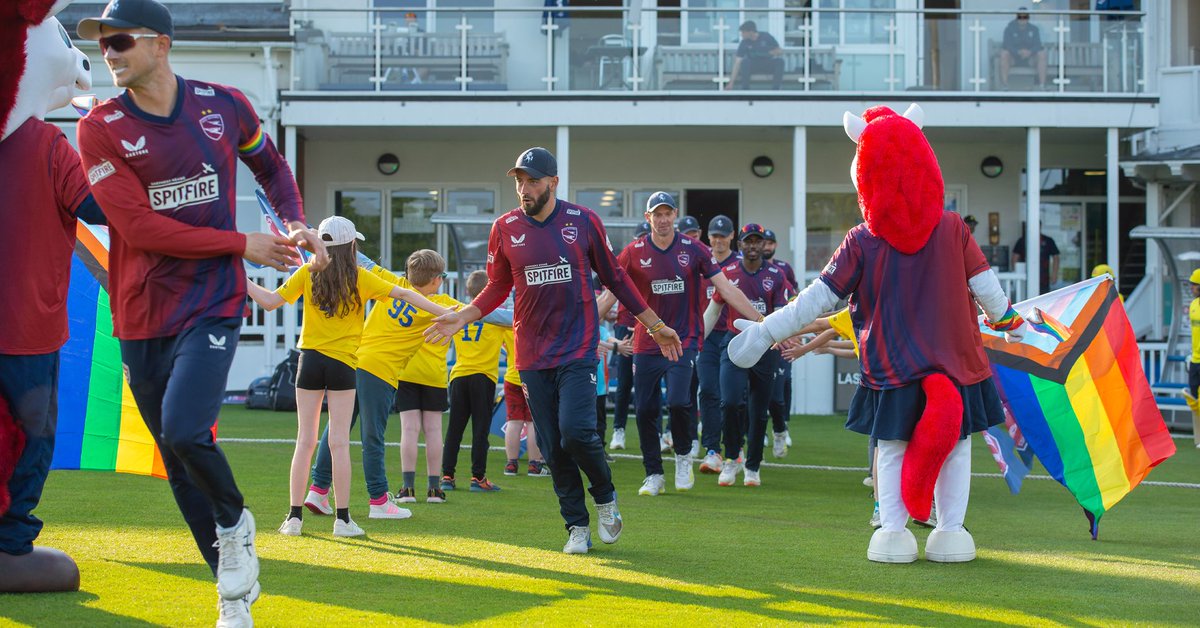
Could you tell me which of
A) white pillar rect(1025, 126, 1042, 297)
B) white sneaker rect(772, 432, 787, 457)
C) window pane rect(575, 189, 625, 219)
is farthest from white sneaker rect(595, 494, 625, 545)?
window pane rect(575, 189, 625, 219)

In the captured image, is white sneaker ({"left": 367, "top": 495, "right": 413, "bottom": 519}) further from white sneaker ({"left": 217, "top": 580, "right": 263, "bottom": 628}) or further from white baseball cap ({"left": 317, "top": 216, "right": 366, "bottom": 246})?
white sneaker ({"left": 217, "top": 580, "right": 263, "bottom": 628})

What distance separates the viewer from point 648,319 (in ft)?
23.9

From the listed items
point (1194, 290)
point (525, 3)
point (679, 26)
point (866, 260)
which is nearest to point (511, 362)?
point (866, 260)

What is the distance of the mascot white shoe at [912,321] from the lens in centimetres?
654

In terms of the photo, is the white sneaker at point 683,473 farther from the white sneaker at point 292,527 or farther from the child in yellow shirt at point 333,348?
the white sneaker at point 292,527

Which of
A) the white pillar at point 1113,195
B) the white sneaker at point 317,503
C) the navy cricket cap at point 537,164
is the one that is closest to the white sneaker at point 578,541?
the navy cricket cap at point 537,164

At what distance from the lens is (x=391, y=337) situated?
8.70 meters

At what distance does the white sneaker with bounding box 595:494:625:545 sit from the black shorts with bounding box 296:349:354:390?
167 cm

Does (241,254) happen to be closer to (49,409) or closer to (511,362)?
(49,409)

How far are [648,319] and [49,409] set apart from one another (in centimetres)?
306

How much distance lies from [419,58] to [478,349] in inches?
452

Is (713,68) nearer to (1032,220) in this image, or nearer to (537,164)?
(1032,220)

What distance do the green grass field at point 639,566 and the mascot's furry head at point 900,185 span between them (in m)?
1.61

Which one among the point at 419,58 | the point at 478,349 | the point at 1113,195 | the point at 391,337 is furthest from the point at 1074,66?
the point at 391,337
